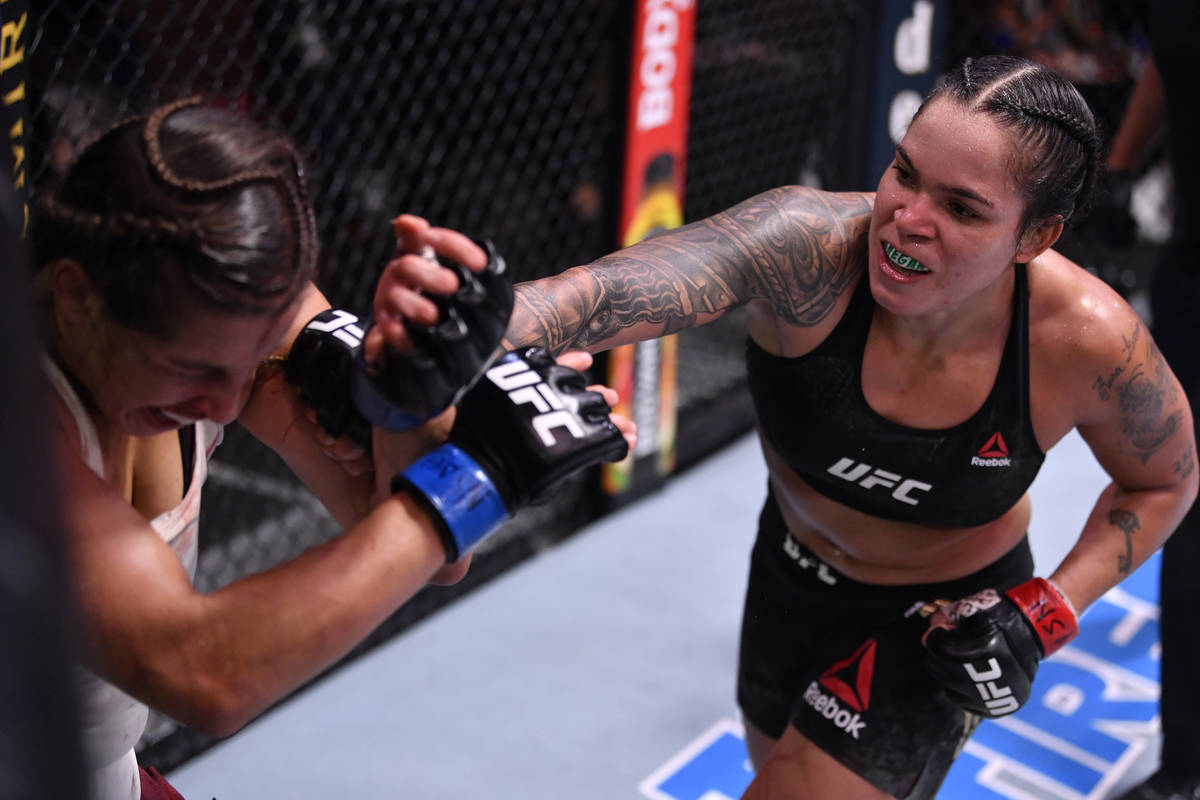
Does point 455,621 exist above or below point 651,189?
below

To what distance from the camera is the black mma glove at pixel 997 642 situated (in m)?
1.61

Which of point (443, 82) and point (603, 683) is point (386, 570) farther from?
point (443, 82)

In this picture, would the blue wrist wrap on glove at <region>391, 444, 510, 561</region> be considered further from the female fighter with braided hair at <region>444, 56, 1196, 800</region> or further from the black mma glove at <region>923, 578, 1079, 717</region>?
the black mma glove at <region>923, 578, 1079, 717</region>

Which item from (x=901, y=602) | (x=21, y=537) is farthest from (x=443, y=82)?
(x=21, y=537)

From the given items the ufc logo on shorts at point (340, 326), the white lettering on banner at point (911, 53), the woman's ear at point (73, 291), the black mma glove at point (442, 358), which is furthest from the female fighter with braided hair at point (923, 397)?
the white lettering on banner at point (911, 53)

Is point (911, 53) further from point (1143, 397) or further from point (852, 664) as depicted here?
point (852, 664)

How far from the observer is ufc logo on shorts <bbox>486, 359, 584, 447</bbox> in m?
1.08

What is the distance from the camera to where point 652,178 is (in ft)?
11.1

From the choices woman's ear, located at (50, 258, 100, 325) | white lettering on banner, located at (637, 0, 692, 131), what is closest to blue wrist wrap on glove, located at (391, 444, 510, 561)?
woman's ear, located at (50, 258, 100, 325)

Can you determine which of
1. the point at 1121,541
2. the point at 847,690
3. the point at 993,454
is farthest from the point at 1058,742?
the point at 993,454

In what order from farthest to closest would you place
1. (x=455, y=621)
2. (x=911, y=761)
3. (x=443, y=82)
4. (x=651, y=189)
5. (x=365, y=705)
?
(x=443, y=82), (x=651, y=189), (x=455, y=621), (x=365, y=705), (x=911, y=761)

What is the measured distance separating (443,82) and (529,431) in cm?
282

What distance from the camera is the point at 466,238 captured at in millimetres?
1055

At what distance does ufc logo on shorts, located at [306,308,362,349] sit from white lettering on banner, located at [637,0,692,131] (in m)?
2.11
